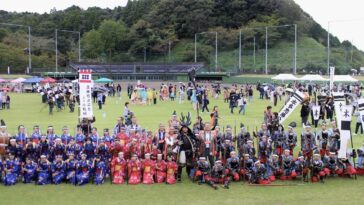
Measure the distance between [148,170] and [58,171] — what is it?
251 cm

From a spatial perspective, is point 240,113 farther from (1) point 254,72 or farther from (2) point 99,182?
(1) point 254,72

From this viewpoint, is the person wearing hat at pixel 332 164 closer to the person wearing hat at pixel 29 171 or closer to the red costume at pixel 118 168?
the red costume at pixel 118 168

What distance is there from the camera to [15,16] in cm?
10725

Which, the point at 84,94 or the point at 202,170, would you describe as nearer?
the point at 202,170

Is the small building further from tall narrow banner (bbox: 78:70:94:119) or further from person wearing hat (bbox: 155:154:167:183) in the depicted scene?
person wearing hat (bbox: 155:154:167:183)

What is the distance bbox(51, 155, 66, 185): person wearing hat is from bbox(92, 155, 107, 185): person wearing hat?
848mm

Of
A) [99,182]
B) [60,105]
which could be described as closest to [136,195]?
[99,182]

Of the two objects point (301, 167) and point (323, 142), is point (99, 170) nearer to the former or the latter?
point (301, 167)

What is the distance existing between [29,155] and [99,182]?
2378mm

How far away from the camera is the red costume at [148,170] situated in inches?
510

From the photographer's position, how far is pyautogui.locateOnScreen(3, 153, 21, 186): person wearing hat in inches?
494

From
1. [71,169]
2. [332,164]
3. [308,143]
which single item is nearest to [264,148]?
[308,143]

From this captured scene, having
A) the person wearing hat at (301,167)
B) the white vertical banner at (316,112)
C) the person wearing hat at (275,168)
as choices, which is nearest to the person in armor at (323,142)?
the person wearing hat at (301,167)

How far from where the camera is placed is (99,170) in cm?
1292
